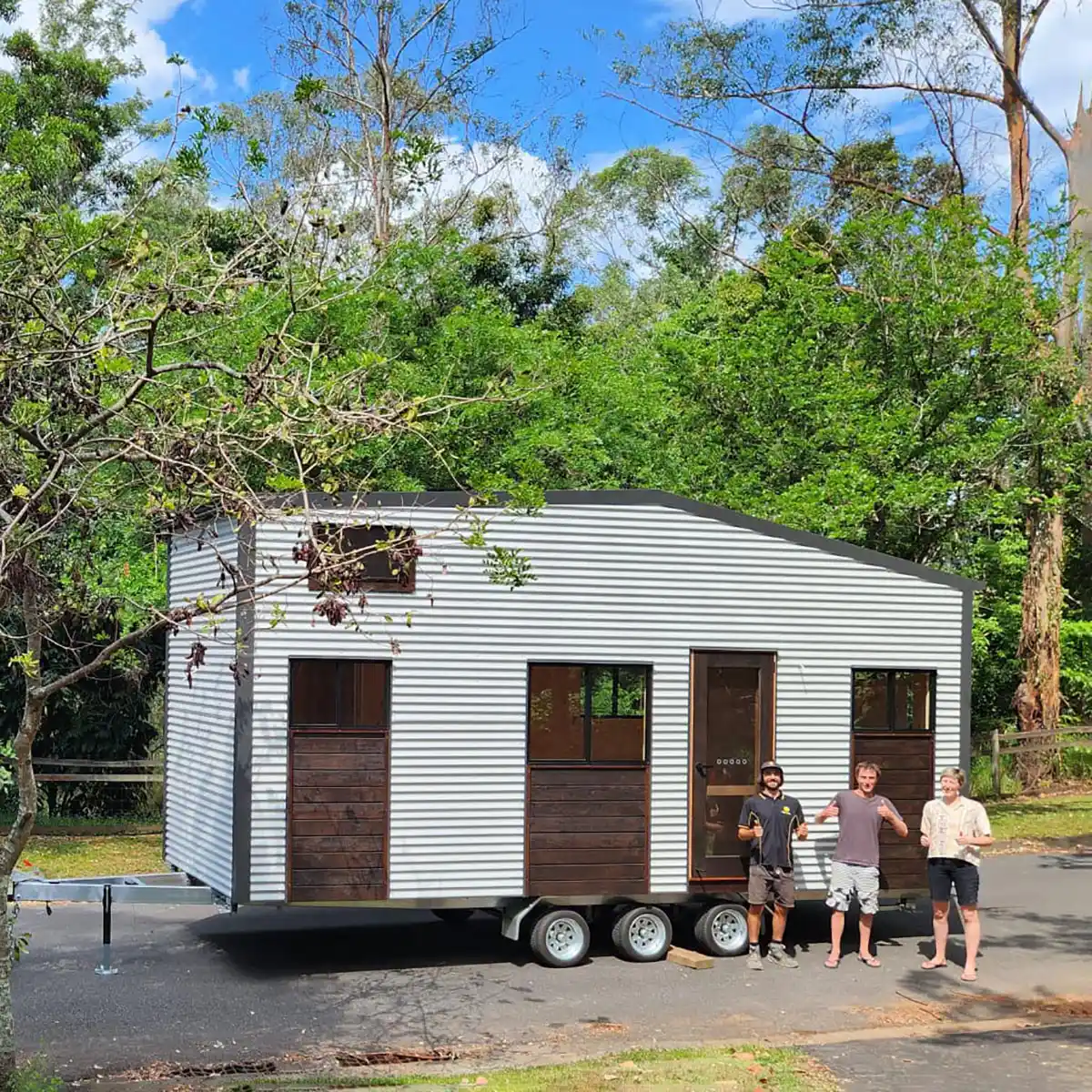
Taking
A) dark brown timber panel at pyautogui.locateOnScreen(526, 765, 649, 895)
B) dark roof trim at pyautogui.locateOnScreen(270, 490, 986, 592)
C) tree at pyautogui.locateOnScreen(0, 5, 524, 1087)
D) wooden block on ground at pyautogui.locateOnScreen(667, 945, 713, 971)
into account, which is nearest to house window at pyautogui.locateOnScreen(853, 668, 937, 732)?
dark roof trim at pyautogui.locateOnScreen(270, 490, 986, 592)

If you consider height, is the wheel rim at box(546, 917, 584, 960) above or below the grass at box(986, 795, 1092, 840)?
above

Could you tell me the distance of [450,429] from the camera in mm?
21188

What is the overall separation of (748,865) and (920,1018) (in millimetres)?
2193

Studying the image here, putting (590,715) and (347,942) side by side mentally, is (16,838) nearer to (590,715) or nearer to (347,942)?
(590,715)

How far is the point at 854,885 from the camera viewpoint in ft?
39.1

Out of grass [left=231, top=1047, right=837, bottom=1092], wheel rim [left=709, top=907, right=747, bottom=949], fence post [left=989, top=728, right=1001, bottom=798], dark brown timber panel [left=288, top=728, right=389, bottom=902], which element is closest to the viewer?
grass [left=231, top=1047, right=837, bottom=1092]

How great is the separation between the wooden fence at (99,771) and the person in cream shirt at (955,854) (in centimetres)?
1129

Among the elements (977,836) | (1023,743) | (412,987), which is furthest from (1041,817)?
(412,987)

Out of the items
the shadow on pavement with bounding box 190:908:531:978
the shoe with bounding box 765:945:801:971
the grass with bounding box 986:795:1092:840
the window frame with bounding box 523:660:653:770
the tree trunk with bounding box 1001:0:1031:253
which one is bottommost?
the grass with bounding box 986:795:1092:840

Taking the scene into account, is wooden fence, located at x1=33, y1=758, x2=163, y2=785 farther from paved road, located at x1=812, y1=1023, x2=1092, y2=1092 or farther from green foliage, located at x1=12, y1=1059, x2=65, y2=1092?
paved road, located at x1=812, y1=1023, x2=1092, y2=1092

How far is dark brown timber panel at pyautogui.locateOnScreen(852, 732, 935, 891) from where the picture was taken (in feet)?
41.1

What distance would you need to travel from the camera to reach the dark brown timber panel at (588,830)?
11.5m

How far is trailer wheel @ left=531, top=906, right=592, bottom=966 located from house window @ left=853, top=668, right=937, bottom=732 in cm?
311

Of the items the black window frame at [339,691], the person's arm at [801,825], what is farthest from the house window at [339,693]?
the person's arm at [801,825]
